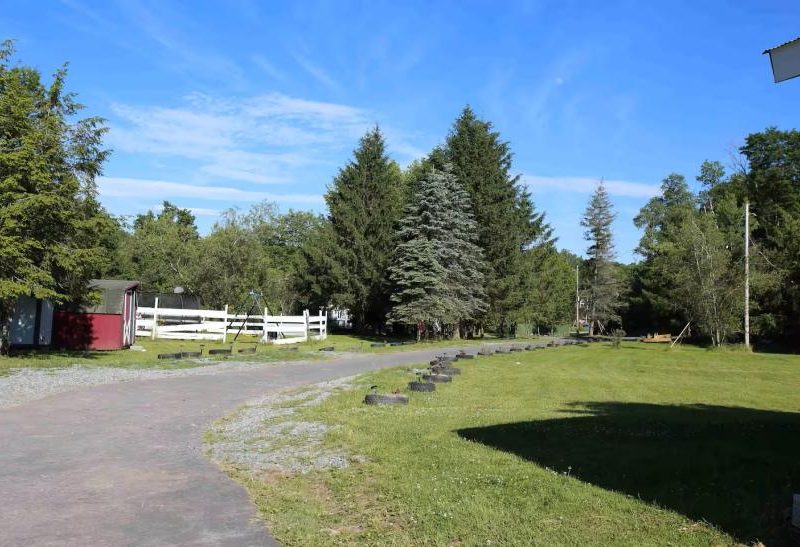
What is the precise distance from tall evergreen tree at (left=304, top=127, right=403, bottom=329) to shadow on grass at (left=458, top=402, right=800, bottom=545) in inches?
1390

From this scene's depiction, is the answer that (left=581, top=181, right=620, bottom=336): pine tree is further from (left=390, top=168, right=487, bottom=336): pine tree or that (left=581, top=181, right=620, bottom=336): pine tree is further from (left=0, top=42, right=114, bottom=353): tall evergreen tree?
(left=0, top=42, right=114, bottom=353): tall evergreen tree

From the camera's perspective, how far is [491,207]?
152 ft

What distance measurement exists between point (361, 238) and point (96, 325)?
22.7 m

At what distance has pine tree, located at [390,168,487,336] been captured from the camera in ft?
126

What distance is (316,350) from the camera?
28062 millimetres

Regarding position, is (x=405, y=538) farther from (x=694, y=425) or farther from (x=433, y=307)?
(x=433, y=307)

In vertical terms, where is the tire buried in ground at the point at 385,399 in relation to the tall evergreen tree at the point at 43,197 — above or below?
below

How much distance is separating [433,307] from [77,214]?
72.4ft

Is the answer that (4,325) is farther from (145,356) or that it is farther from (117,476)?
(117,476)

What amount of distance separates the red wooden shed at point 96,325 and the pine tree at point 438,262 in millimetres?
16457

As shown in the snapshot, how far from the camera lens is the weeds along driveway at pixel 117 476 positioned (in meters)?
5.29

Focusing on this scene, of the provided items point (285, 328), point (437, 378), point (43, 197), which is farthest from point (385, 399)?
point (285, 328)

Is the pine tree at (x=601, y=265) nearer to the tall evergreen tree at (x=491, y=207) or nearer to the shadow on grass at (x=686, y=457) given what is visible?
the tall evergreen tree at (x=491, y=207)

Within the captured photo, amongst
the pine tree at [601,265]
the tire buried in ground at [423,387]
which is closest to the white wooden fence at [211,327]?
the tire buried in ground at [423,387]
